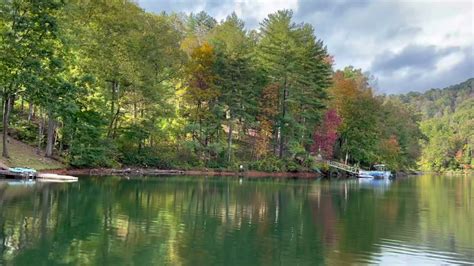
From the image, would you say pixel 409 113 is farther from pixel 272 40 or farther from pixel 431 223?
pixel 431 223

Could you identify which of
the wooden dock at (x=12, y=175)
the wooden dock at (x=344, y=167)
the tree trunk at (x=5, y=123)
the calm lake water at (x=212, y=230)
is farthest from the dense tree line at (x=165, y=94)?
the calm lake water at (x=212, y=230)

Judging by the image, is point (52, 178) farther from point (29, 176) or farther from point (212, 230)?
point (212, 230)

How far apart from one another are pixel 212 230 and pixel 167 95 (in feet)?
106

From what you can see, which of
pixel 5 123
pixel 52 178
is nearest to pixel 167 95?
pixel 5 123

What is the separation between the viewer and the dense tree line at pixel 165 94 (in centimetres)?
3241

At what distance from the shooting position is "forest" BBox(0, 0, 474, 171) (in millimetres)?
32469

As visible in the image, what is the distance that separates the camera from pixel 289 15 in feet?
193

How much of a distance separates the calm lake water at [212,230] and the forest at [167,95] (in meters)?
11.0

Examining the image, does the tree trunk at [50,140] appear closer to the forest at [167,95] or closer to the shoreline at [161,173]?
the forest at [167,95]

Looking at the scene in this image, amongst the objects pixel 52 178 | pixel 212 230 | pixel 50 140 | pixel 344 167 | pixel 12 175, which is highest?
pixel 50 140

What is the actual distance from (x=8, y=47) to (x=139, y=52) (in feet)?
54.3

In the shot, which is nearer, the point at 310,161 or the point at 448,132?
the point at 310,161

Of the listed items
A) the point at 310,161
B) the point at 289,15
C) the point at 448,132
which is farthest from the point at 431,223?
the point at 448,132

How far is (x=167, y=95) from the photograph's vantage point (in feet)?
154
